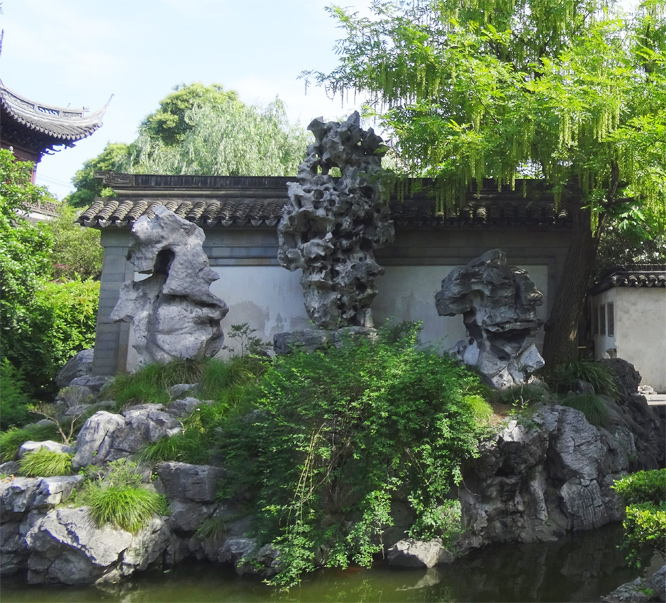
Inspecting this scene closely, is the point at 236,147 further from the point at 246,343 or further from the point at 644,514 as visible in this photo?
the point at 644,514

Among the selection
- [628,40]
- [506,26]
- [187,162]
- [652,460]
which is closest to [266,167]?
[187,162]

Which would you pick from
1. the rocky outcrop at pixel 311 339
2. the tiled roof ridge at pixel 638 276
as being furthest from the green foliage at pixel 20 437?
the tiled roof ridge at pixel 638 276

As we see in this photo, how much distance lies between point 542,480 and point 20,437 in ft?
22.1

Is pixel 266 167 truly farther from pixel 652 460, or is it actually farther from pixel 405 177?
pixel 652 460

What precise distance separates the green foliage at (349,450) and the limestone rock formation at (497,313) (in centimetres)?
182

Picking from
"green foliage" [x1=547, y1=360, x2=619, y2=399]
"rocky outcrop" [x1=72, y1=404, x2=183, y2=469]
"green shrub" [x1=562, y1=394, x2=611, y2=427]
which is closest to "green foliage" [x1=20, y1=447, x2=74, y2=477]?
"rocky outcrop" [x1=72, y1=404, x2=183, y2=469]

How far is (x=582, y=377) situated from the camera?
10.4m

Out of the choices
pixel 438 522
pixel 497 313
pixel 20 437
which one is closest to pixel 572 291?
pixel 497 313

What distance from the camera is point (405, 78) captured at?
10.4 m

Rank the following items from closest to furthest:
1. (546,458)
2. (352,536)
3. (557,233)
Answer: (352,536)
(546,458)
(557,233)

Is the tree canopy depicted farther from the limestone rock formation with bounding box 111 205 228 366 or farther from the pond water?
the pond water

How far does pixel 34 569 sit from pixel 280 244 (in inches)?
246

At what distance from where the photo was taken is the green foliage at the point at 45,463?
7945mm

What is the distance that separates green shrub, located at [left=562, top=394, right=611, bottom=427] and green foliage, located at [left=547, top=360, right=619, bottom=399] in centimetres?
76
